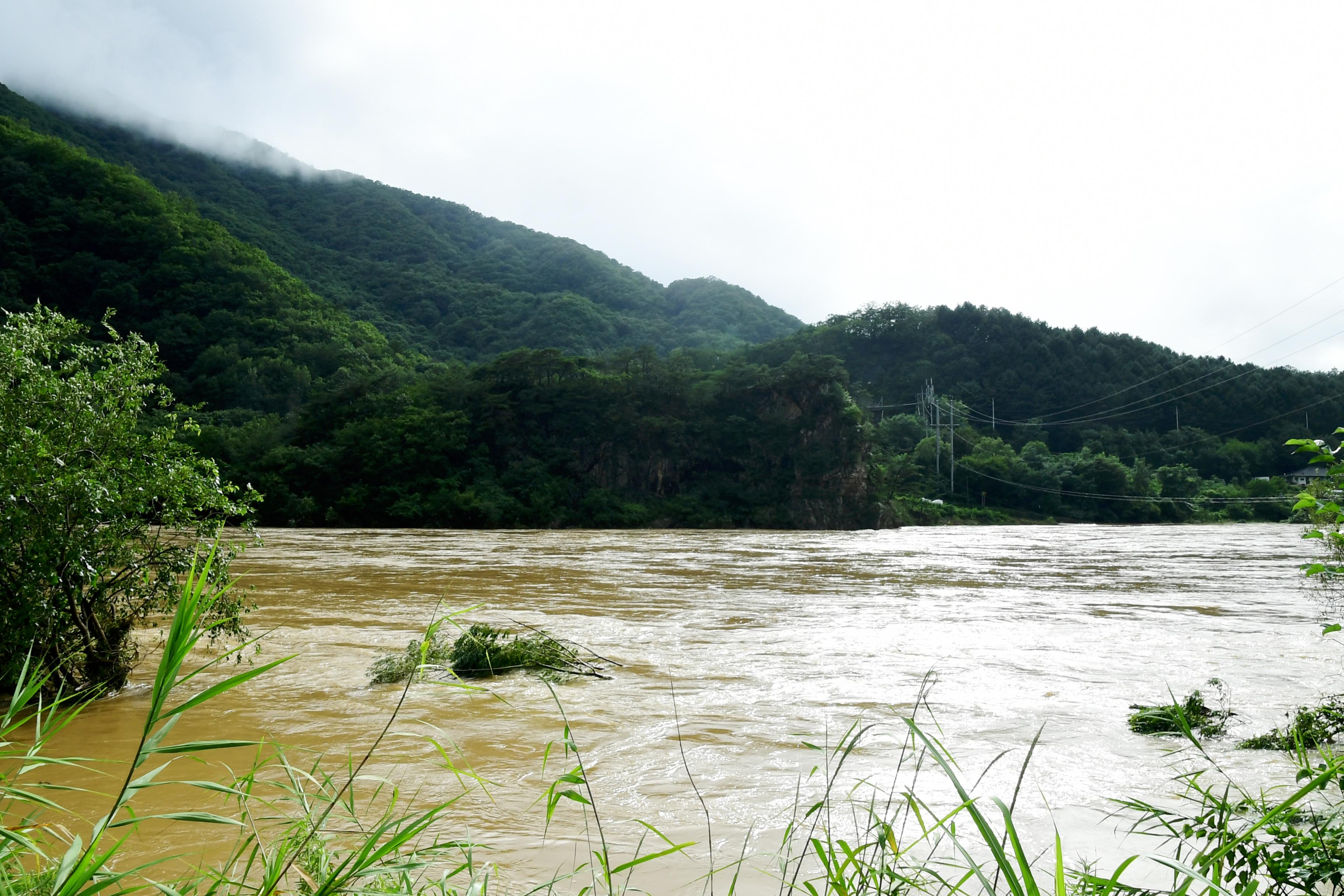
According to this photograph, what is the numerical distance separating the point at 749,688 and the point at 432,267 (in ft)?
294

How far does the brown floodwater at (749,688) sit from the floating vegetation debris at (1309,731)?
4.1 inches

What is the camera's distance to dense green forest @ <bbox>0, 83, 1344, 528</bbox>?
45562 millimetres

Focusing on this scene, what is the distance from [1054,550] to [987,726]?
23915 mm

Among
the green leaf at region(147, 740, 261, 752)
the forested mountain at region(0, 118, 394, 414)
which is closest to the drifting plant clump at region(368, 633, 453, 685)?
the green leaf at region(147, 740, 261, 752)

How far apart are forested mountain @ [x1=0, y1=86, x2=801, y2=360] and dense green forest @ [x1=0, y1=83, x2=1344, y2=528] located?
48 cm

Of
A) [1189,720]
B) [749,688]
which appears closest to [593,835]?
[749,688]

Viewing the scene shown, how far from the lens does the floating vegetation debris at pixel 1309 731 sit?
4.20 meters

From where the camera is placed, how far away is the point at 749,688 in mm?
6359

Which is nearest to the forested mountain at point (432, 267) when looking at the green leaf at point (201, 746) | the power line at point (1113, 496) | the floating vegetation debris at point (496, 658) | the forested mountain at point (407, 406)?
the forested mountain at point (407, 406)

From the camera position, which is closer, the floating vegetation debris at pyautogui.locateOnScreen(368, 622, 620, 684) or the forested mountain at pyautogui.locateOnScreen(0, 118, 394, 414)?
the floating vegetation debris at pyautogui.locateOnScreen(368, 622, 620, 684)

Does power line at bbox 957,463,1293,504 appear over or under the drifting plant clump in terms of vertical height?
over

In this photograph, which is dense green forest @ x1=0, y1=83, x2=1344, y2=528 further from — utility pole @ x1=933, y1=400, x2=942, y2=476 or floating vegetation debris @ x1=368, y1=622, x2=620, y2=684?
floating vegetation debris @ x1=368, y1=622, x2=620, y2=684

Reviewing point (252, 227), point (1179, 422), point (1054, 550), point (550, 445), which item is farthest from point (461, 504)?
point (1179, 422)

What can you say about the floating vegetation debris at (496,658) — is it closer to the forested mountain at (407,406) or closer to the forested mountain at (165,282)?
the forested mountain at (407,406)
